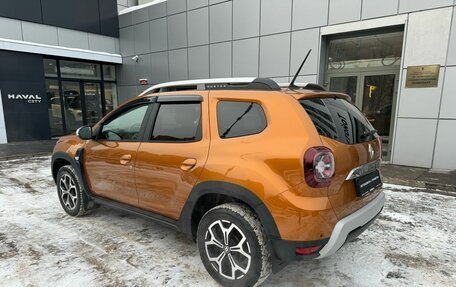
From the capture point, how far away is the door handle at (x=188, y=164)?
2.70 metres

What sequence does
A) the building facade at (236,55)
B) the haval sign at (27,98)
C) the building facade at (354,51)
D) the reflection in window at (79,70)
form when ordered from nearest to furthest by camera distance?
the building facade at (354,51)
the building facade at (236,55)
the haval sign at (27,98)
the reflection in window at (79,70)

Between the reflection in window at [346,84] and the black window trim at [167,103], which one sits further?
the reflection in window at [346,84]

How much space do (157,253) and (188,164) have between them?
1.13 metres

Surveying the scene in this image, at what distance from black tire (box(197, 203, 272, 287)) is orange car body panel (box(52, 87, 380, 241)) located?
221 mm

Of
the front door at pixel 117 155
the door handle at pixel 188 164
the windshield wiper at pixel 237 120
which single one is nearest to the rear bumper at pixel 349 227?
the windshield wiper at pixel 237 120

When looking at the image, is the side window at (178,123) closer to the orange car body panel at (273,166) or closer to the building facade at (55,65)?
the orange car body panel at (273,166)

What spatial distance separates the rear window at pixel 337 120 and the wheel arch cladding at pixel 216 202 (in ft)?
2.46

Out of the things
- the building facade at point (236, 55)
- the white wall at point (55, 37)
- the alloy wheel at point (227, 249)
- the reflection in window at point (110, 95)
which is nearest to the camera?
the alloy wheel at point (227, 249)

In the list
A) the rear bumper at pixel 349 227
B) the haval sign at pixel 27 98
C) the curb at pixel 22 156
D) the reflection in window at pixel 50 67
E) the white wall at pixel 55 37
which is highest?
the white wall at pixel 55 37

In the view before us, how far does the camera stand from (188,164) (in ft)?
8.96

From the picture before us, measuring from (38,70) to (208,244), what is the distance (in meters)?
12.1

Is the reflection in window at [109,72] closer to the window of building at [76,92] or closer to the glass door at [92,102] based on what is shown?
the window of building at [76,92]

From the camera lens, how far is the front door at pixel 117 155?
10.9ft

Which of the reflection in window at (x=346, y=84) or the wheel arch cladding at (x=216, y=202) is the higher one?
the reflection in window at (x=346, y=84)
